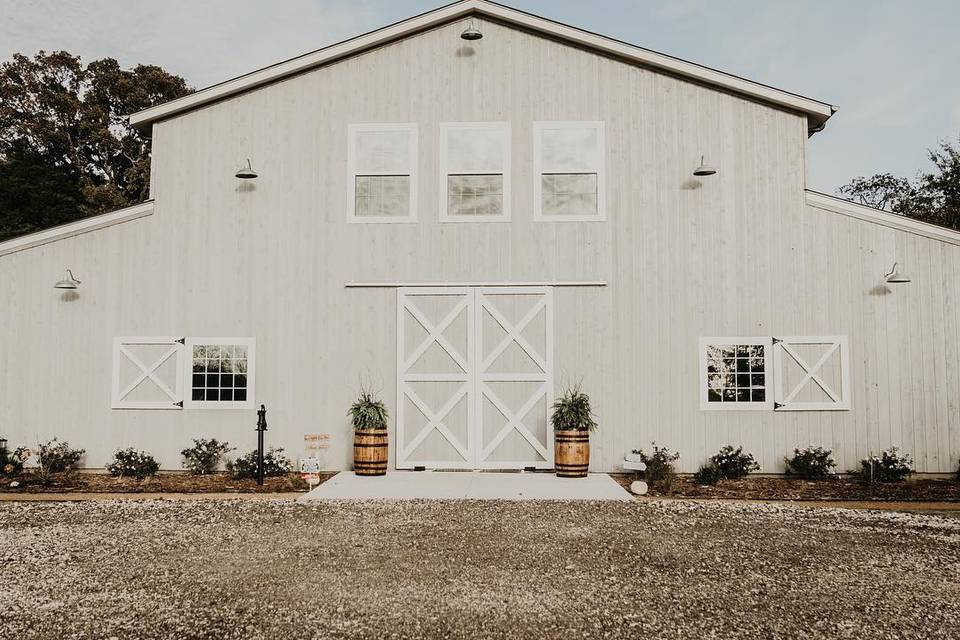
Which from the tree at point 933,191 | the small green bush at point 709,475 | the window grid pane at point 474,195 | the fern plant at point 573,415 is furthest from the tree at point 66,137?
the tree at point 933,191

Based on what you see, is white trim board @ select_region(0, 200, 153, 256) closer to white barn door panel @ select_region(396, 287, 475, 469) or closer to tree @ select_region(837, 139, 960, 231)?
white barn door panel @ select_region(396, 287, 475, 469)

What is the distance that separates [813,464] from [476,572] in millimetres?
6612

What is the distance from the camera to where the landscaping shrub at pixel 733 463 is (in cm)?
1064

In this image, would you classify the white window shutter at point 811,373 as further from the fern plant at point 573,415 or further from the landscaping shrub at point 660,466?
the fern plant at point 573,415

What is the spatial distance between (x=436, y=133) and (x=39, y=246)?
6326 mm

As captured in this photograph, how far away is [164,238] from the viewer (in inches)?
453

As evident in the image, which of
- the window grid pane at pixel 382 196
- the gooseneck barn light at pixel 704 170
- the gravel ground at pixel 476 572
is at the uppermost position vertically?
the gooseneck barn light at pixel 704 170

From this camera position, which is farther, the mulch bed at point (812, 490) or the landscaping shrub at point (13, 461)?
the landscaping shrub at point (13, 461)

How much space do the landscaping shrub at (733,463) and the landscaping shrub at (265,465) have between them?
20.5ft

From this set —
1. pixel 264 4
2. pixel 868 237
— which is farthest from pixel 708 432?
pixel 264 4

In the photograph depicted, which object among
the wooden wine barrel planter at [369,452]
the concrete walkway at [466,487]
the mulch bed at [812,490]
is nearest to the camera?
the concrete walkway at [466,487]

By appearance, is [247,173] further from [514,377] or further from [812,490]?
[812,490]

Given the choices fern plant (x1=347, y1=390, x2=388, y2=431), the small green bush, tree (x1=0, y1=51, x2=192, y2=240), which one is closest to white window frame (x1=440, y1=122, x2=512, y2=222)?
fern plant (x1=347, y1=390, x2=388, y2=431)

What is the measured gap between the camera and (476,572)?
5.98 meters
